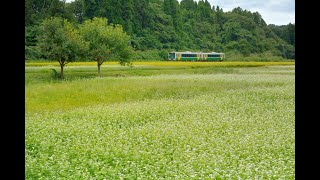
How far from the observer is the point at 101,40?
4438 millimetres

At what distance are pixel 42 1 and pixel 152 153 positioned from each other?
2.08 metres

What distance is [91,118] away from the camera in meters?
4.15

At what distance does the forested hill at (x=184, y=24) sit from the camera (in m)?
4.45

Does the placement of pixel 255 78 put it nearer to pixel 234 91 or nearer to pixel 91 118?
pixel 234 91

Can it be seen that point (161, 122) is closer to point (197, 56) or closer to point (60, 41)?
point (197, 56)

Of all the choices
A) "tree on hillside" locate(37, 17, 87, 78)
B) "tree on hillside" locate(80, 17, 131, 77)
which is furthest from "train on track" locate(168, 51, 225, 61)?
"tree on hillside" locate(37, 17, 87, 78)

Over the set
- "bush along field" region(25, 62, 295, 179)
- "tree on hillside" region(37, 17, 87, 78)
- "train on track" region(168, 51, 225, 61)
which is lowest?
"bush along field" region(25, 62, 295, 179)

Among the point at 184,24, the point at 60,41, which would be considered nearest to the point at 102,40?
the point at 60,41

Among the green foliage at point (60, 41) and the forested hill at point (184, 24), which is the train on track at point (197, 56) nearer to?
the forested hill at point (184, 24)

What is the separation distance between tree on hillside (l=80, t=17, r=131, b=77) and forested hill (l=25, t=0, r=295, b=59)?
0.33 ft

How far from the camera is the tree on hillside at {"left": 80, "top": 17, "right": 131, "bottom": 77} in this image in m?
4.42

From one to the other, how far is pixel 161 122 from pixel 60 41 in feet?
4.64

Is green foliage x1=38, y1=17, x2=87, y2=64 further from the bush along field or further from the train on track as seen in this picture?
the train on track
